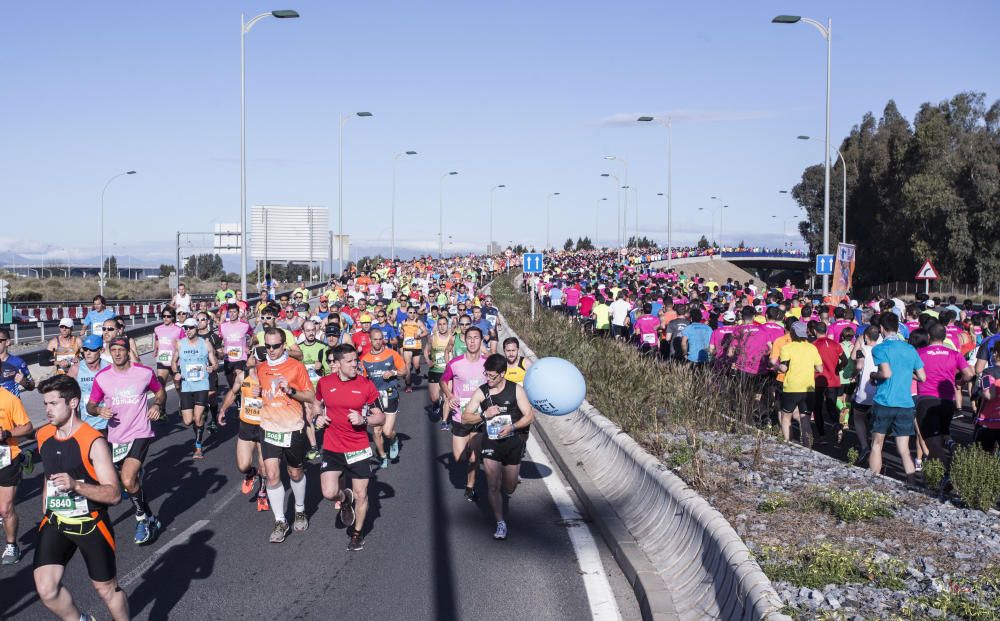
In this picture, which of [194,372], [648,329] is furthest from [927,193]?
[194,372]

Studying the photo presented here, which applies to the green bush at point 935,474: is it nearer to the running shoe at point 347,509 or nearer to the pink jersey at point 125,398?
the running shoe at point 347,509

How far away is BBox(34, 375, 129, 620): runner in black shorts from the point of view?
5707mm

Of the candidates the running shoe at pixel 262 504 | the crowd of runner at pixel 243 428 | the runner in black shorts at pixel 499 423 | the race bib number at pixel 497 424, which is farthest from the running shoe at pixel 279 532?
the race bib number at pixel 497 424

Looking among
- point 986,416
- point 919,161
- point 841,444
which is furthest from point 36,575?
point 919,161

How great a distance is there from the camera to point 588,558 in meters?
8.05

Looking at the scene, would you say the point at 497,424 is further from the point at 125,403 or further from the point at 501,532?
the point at 125,403

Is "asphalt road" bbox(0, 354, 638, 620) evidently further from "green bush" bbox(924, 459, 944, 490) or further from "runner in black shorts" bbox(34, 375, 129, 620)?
"green bush" bbox(924, 459, 944, 490)

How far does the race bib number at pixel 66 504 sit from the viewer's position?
5.78 m

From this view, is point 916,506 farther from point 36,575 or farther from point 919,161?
point 919,161

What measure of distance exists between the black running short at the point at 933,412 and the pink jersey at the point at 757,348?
3.08 metres

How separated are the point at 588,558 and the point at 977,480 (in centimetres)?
305

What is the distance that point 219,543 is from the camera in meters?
8.55

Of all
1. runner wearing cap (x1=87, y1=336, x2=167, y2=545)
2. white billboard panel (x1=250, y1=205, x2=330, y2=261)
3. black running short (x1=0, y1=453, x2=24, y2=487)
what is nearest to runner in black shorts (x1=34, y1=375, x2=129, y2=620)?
black running short (x1=0, y1=453, x2=24, y2=487)

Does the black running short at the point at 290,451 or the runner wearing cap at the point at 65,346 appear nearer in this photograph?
the black running short at the point at 290,451
